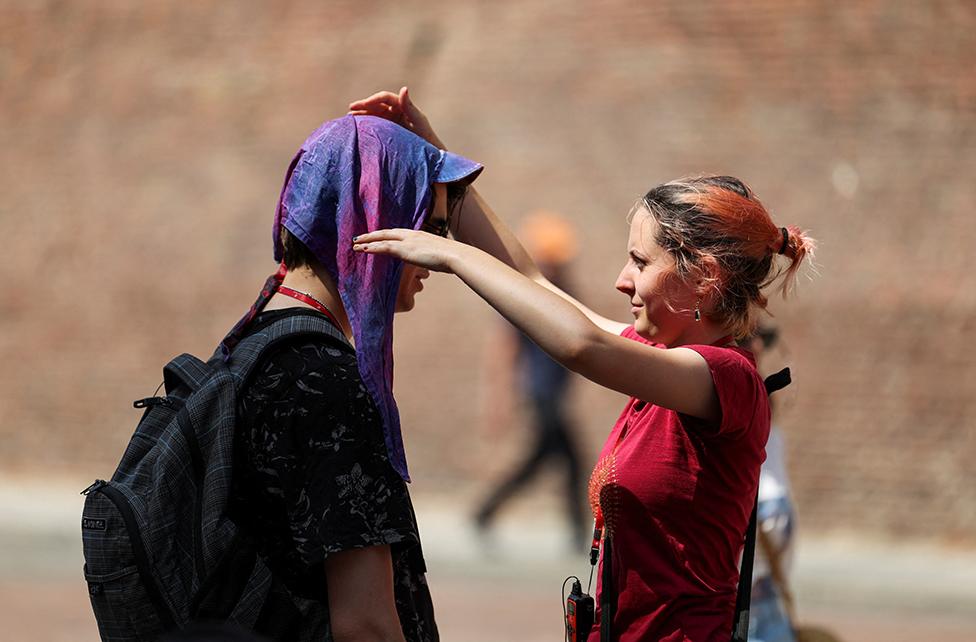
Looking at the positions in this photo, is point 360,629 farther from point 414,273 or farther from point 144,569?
point 414,273

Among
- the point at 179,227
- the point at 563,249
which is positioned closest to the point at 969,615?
the point at 563,249

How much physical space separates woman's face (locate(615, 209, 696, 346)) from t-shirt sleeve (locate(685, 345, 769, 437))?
0.37ft

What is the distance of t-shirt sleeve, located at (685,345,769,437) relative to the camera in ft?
8.79

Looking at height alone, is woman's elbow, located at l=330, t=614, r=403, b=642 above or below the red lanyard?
below

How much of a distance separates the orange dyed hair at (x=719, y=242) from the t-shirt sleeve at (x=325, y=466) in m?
0.70

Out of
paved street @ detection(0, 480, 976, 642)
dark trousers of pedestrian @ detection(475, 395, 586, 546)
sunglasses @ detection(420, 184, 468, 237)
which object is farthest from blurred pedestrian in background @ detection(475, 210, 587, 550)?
sunglasses @ detection(420, 184, 468, 237)

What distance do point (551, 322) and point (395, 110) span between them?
0.99 meters

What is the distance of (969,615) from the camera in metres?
8.83

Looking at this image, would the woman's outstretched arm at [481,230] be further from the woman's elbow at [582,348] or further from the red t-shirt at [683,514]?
the woman's elbow at [582,348]

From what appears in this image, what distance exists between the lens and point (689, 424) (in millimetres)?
2758

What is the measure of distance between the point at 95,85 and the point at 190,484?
42.2 feet

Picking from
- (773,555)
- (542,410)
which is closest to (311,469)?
(773,555)

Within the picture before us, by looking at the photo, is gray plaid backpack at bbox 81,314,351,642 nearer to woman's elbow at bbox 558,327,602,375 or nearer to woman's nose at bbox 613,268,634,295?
woman's elbow at bbox 558,327,602,375

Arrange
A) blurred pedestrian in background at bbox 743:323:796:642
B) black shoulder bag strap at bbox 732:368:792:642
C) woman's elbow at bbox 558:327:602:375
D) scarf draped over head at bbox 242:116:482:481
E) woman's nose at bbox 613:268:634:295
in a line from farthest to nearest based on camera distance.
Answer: blurred pedestrian in background at bbox 743:323:796:642 < woman's nose at bbox 613:268:634:295 < black shoulder bag strap at bbox 732:368:792:642 < scarf draped over head at bbox 242:116:482:481 < woman's elbow at bbox 558:327:602:375
